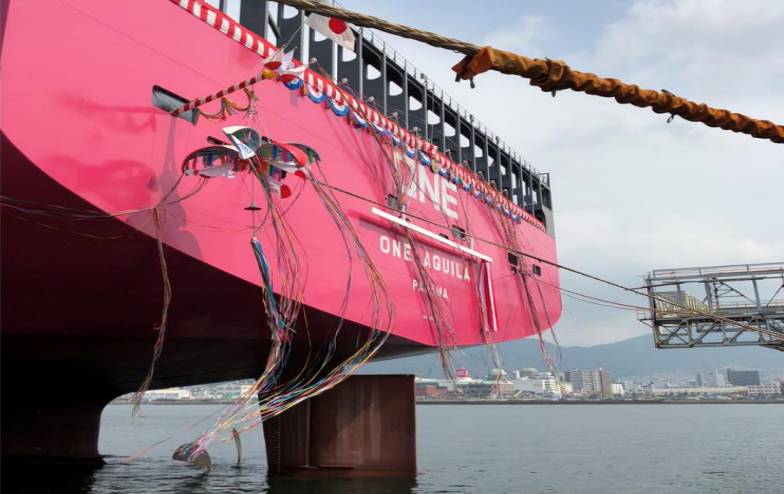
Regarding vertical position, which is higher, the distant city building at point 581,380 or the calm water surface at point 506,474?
the distant city building at point 581,380

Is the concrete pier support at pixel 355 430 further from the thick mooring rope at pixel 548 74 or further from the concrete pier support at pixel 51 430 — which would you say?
the thick mooring rope at pixel 548 74

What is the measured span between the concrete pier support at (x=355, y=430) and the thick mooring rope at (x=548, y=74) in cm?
922

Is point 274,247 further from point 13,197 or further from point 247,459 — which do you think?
point 247,459

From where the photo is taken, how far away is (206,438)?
571cm

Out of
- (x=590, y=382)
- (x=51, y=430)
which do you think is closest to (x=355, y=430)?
(x=51, y=430)

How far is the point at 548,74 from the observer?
264 cm

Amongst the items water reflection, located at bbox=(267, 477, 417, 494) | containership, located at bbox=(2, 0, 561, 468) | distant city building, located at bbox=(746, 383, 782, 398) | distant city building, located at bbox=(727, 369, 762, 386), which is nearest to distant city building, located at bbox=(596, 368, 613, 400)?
distant city building, located at bbox=(746, 383, 782, 398)

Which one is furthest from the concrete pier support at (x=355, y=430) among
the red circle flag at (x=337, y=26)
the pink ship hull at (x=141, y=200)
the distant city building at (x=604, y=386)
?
the distant city building at (x=604, y=386)

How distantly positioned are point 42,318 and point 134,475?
334 inches

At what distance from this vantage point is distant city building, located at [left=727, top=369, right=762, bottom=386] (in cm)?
15950

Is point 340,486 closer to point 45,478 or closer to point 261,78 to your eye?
point 45,478

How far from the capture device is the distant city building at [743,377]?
15950 cm

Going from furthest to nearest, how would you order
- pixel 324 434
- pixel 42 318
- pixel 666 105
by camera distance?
1. pixel 324 434
2. pixel 42 318
3. pixel 666 105


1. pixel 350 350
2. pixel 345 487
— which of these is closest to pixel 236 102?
pixel 350 350
